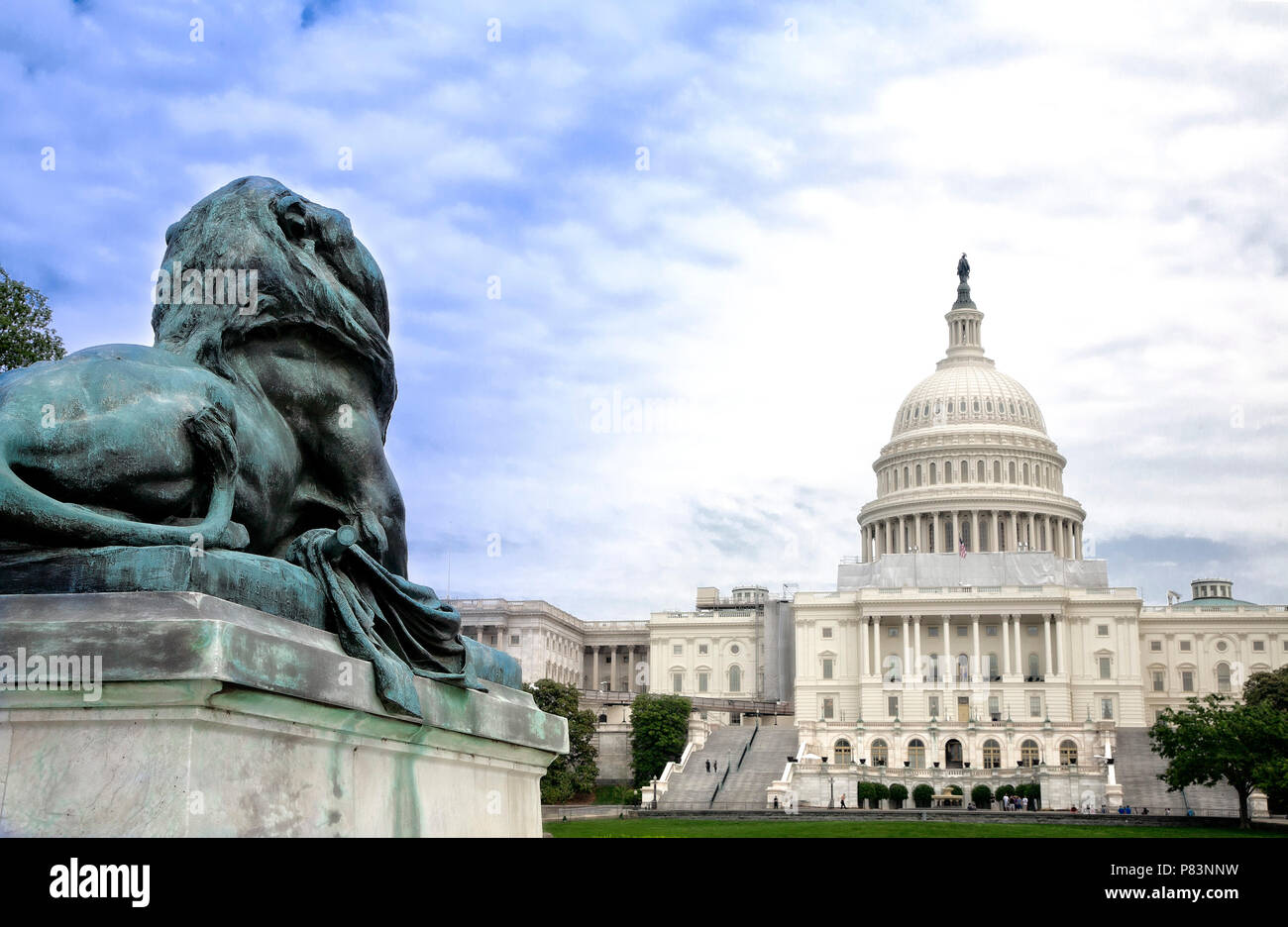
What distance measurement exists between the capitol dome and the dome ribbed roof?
9 cm

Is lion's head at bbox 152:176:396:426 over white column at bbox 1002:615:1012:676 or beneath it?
beneath

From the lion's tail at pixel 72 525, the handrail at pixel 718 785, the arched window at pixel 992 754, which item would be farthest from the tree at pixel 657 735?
the lion's tail at pixel 72 525

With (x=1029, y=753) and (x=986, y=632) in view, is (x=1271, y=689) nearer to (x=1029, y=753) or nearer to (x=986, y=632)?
(x=1029, y=753)

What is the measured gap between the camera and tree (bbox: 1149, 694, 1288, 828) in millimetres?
55000

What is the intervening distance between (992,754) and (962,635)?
18517 mm

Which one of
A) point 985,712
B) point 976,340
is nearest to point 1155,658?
point 985,712

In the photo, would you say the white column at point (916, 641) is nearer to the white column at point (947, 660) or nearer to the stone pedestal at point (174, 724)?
the white column at point (947, 660)

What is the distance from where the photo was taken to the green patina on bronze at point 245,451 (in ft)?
17.8

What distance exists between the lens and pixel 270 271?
6.38 metres

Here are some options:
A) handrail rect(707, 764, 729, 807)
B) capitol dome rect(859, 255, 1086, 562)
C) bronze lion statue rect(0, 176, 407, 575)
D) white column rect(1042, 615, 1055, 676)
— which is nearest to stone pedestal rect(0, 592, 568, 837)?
bronze lion statue rect(0, 176, 407, 575)

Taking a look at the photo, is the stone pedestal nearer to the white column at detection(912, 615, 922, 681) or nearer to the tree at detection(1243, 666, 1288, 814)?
the tree at detection(1243, 666, 1288, 814)

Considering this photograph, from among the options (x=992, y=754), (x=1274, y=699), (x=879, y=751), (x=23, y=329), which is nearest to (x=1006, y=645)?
(x=992, y=754)

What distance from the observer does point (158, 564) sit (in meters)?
5.25
